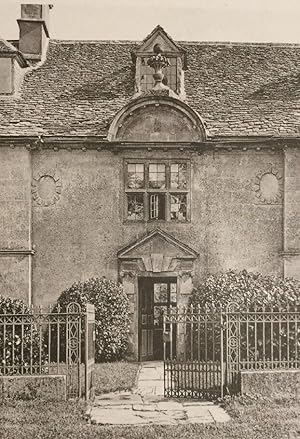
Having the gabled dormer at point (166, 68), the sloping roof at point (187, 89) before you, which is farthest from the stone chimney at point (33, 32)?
the gabled dormer at point (166, 68)

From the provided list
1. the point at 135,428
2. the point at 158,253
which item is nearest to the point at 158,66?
the point at 158,253

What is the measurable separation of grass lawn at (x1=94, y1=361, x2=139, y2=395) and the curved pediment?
20.6 ft

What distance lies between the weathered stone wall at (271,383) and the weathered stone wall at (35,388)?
3.23 m

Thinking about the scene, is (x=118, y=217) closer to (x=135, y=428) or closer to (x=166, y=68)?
(x=166, y=68)

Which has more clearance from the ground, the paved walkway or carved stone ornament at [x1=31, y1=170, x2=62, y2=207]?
carved stone ornament at [x1=31, y1=170, x2=62, y2=207]

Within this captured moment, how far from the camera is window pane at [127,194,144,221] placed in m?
19.1

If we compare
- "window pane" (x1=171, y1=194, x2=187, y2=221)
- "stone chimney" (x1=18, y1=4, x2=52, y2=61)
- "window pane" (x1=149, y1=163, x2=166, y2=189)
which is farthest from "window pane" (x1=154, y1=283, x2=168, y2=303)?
"stone chimney" (x1=18, y1=4, x2=52, y2=61)

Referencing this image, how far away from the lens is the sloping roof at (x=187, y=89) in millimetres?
19094

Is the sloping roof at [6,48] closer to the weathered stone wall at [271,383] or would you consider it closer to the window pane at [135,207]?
the window pane at [135,207]

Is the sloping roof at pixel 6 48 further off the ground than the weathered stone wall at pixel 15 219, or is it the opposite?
the sloping roof at pixel 6 48

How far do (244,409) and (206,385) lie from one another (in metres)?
1.61

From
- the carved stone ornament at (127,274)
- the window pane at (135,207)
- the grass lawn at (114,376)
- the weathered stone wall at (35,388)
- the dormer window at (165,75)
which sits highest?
the dormer window at (165,75)

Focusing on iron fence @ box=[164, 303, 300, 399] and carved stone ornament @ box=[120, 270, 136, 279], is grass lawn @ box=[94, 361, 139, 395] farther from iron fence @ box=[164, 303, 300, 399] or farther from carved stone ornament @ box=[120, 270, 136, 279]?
carved stone ornament @ box=[120, 270, 136, 279]

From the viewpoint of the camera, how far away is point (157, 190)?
19.1 meters
